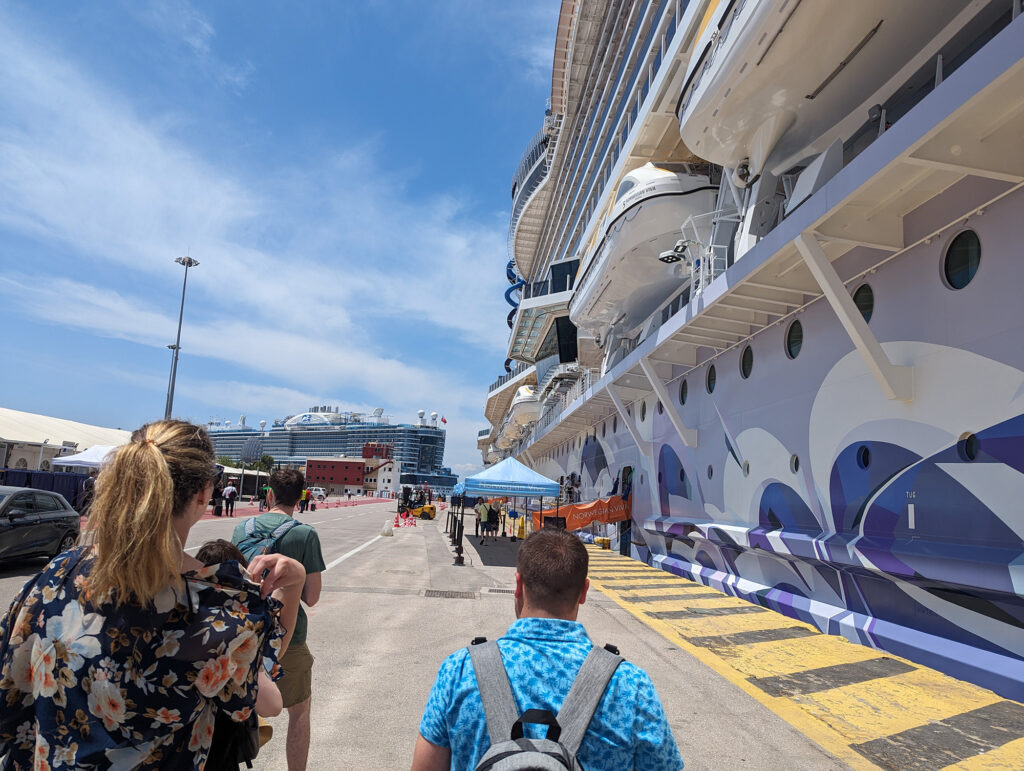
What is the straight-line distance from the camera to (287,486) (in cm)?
356

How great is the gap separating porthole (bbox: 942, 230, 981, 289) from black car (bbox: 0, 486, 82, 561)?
12.7 metres

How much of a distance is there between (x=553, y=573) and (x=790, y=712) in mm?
4633

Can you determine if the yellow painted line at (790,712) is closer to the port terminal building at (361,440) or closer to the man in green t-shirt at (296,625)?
the man in green t-shirt at (296,625)

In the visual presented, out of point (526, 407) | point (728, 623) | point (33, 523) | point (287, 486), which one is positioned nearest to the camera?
point (287, 486)

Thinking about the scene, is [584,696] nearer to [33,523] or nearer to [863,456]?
[863,456]

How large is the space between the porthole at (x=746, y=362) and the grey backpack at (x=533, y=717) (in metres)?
11.3

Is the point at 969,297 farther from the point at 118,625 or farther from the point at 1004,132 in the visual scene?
the point at 118,625

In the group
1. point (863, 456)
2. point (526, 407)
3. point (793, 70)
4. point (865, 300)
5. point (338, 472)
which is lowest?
point (863, 456)

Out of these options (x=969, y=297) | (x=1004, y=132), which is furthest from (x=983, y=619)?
(x=1004, y=132)

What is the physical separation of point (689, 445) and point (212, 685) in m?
13.7

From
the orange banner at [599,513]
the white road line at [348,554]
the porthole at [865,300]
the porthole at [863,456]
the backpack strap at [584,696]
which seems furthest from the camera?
the orange banner at [599,513]

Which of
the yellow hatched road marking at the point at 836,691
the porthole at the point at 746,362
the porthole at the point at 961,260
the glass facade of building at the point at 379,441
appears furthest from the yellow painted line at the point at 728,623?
the glass facade of building at the point at 379,441

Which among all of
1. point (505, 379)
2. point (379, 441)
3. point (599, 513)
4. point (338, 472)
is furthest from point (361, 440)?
point (599, 513)

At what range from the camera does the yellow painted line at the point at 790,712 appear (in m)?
4.46
